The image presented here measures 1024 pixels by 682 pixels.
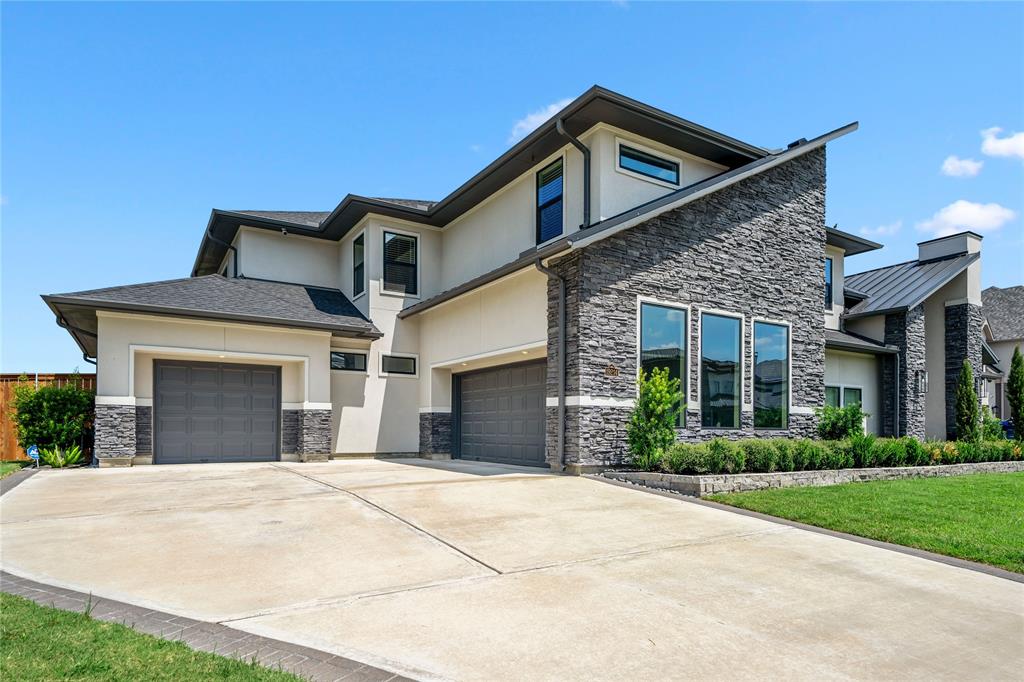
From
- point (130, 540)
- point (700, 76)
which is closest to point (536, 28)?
point (700, 76)

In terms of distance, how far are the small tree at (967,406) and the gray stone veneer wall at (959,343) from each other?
1198 millimetres

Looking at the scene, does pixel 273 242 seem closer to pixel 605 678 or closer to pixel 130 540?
pixel 130 540

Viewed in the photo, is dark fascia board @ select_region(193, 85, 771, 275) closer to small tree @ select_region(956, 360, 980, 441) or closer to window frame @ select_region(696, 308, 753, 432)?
window frame @ select_region(696, 308, 753, 432)

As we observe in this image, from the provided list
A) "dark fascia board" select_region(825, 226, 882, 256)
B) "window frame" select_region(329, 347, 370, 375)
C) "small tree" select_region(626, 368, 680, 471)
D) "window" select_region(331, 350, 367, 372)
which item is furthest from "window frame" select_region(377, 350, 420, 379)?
"dark fascia board" select_region(825, 226, 882, 256)

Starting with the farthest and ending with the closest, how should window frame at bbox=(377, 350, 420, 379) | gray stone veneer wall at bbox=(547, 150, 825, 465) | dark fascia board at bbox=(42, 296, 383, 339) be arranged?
window frame at bbox=(377, 350, 420, 379) → dark fascia board at bbox=(42, 296, 383, 339) → gray stone veneer wall at bbox=(547, 150, 825, 465)

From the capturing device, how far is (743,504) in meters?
8.77

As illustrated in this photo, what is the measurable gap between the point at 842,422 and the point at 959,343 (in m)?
9.38

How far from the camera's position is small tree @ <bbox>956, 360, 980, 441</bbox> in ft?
59.4

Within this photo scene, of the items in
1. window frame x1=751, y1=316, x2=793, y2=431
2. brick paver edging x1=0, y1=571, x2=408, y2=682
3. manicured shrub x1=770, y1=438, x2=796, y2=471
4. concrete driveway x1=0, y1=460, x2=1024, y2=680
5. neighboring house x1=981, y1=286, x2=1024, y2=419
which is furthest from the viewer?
neighboring house x1=981, y1=286, x2=1024, y2=419

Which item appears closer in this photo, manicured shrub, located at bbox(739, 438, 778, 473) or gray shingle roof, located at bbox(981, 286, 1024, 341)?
manicured shrub, located at bbox(739, 438, 778, 473)

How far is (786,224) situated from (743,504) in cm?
879

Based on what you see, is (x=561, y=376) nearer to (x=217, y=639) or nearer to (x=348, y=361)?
(x=348, y=361)

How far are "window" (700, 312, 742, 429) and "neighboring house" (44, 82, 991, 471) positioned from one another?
43 mm

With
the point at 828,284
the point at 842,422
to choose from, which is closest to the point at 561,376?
the point at 842,422
